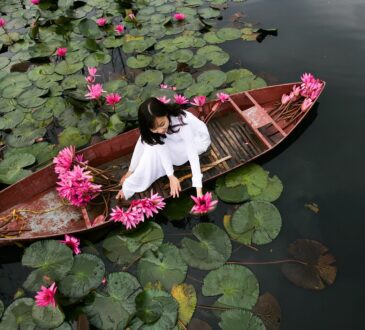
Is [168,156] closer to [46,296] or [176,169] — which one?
[176,169]

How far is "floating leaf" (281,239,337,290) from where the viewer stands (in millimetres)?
3008

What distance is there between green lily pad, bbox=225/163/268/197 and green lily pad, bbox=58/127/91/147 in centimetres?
197

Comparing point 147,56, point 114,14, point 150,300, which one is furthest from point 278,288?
point 114,14

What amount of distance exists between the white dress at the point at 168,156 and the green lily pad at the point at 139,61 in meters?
2.36

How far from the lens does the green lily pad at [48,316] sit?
107 inches

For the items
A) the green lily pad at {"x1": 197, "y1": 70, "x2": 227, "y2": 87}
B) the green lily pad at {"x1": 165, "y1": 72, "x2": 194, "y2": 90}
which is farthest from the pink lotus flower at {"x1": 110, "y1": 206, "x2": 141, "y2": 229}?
the green lily pad at {"x1": 197, "y1": 70, "x2": 227, "y2": 87}

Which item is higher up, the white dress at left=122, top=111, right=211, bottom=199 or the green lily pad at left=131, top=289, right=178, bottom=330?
the white dress at left=122, top=111, right=211, bottom=199

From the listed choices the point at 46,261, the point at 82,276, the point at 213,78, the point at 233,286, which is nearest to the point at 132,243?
the point at 82,276

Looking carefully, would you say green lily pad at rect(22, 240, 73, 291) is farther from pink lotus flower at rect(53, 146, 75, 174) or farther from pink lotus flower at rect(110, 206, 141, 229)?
pink lotus flower at rect(53, 146, 75, 174)

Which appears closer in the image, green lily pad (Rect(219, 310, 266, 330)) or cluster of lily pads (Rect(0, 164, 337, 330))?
green lily pad (Rect(219, 310, 266, 330))

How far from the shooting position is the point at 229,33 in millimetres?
5734

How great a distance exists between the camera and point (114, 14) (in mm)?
6508

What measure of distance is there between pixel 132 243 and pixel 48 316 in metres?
0.96

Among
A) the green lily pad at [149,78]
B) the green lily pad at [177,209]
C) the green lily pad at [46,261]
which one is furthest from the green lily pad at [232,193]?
the green lily pad at [149,78]
